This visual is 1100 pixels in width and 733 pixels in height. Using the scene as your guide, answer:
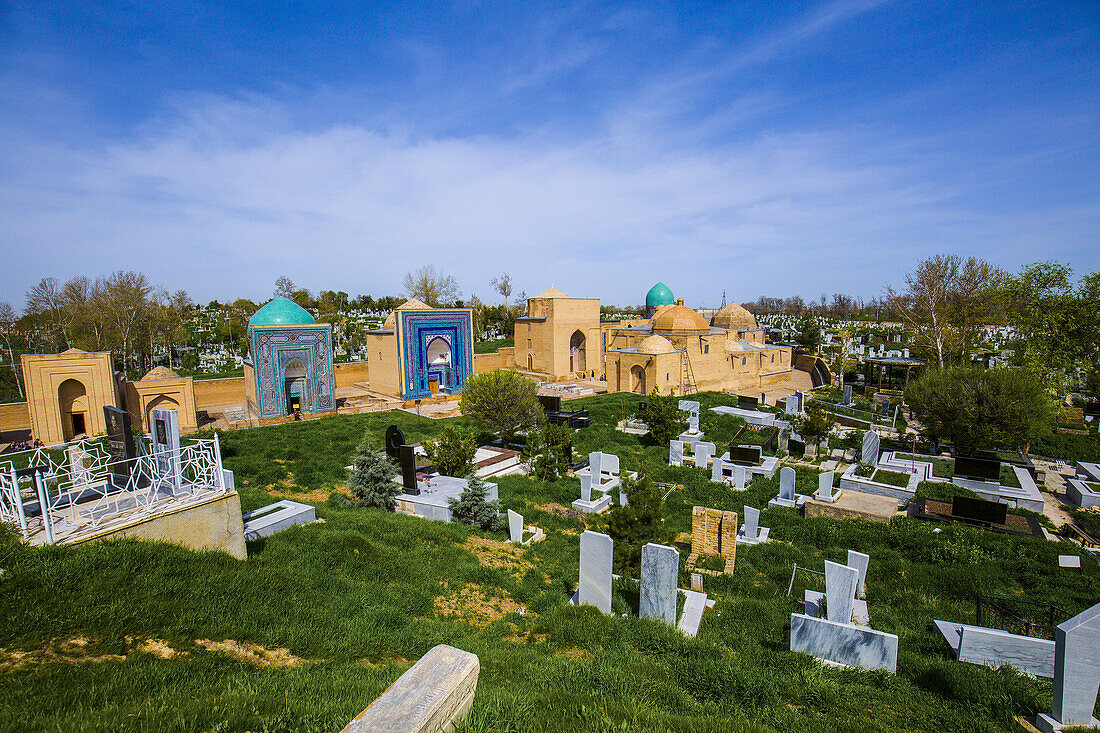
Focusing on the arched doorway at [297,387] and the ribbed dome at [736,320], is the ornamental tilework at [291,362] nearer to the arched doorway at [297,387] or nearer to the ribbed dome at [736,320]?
the arched doorway at [297,387]

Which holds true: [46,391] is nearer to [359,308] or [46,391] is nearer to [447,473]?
[447,473]

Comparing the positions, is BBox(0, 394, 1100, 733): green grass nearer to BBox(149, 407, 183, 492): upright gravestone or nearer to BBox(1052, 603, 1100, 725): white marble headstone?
BBox(1052, 603, 1100, 725): white marble headstone

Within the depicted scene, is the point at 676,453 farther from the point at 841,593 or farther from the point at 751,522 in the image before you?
the point at 841,593

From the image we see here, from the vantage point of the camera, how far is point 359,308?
7269 centimetres

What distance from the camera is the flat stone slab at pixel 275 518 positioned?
7.39 m

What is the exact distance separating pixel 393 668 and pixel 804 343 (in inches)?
1813

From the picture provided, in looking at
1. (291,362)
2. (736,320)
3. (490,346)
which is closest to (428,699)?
(291,362)

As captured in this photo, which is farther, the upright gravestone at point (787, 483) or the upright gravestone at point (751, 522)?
the upright gravestone at point (787, 483)

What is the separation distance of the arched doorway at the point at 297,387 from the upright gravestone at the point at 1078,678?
23.0 m

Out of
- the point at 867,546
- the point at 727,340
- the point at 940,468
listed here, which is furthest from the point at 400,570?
the point at 727,340

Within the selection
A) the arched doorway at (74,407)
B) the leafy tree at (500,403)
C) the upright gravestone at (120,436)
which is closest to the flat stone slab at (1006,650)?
the upright gravestone at (120,436)

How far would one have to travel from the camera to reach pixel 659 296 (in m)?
43.4

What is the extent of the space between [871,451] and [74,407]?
27.5 metres

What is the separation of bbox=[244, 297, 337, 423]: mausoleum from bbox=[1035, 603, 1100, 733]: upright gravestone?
22.8 metres
